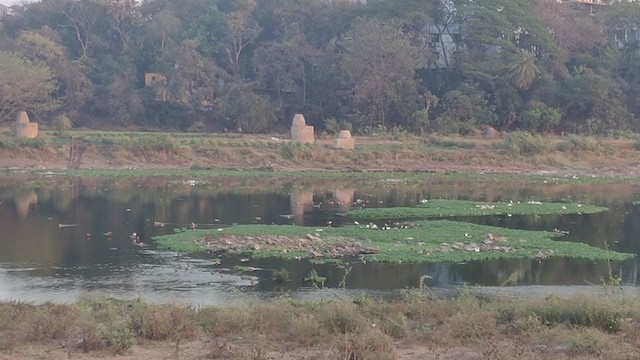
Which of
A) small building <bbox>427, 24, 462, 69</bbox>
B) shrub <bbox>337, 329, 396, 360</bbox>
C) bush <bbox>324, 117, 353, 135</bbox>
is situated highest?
small building <bbox>427, 24, 462, 69</bbox>

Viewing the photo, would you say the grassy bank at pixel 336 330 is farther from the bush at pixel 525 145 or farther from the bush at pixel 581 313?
the bush at pixel 525 145

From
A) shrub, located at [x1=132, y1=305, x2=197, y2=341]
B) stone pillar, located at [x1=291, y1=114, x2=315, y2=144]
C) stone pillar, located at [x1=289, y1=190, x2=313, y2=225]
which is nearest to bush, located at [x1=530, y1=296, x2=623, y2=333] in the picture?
shrub, located at [x1=132, y1=305, x2=197, y2=341]

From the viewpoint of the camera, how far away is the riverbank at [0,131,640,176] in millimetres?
46281

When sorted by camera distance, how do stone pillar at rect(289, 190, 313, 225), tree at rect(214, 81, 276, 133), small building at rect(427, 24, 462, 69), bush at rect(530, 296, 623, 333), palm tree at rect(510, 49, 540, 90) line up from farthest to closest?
small building at rect(427, 24, 462, 69) < tree at rect(214, 81, 276, 133) < palm tree at rect(510, 49, 540, 90) < stone pillar at rect(289, 190, 313, 225) < bush at rect(530, 296, 623, 333)

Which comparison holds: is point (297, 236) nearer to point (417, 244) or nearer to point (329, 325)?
point (417, 244)

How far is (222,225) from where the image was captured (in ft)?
89.4

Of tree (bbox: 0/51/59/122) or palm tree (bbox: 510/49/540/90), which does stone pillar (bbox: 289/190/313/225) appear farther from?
palm tree (bbox: 510/49/540/90)

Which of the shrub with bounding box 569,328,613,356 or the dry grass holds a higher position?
the shrub with bounding box 569,328,613,356

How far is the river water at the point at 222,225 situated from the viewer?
18.6m

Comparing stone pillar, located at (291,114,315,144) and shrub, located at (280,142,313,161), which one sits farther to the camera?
stone pillar, located at (291,114,315,144)

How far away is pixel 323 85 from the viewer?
6028cm

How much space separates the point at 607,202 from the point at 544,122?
2334 centimetres

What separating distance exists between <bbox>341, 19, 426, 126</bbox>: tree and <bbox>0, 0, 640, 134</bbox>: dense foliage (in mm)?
88

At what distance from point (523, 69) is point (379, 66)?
9.32m
